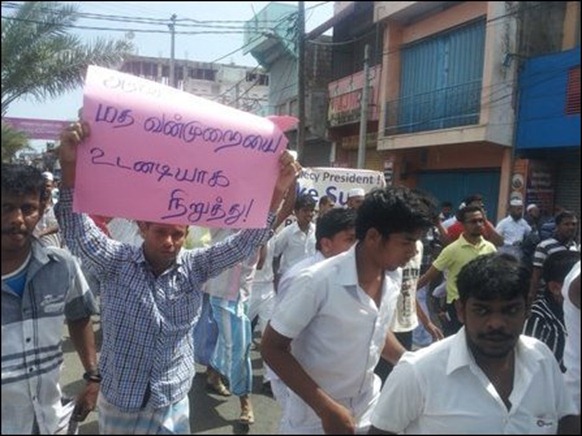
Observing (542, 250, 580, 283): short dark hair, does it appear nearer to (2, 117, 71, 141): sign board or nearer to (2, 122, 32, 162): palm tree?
(2, 117, 71, 141): sign board

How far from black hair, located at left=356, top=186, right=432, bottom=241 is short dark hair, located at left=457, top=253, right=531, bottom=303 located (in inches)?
8.8

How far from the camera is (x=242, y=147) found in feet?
6.34

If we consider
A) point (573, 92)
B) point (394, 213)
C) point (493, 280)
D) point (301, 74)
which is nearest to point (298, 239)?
point (301, 74)

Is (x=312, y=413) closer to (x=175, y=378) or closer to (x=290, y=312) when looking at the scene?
(x=290, y=312)

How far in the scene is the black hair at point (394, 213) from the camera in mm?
1968

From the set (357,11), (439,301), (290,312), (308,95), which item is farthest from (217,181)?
(439,301)

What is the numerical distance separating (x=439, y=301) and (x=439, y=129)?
370 cm

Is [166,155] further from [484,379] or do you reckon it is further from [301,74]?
[484,379]

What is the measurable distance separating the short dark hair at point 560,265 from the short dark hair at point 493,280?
0.98 metres

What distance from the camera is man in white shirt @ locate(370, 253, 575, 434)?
5.20 feet

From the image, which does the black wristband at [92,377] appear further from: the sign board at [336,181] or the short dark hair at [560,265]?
the sign board at [336,181]

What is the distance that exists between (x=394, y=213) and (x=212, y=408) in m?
2.70

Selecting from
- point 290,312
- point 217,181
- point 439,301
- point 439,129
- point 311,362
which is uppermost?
point 439,129

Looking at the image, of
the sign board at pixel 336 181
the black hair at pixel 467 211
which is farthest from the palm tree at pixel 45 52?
the sign board at pixel 336 181
